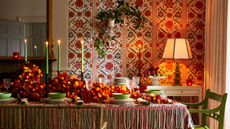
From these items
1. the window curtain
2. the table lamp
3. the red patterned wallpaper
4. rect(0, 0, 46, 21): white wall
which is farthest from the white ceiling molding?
the window curtain

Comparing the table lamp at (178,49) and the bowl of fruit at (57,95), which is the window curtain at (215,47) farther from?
the bowl of fruit at (57,95)

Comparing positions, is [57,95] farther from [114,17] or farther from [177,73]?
[177,73]

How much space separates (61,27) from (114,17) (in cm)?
89

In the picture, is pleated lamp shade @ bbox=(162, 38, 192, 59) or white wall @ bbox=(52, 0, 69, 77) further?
white wall @ bbox=(52, 0, 69, 77)

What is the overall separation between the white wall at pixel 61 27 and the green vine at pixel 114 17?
50 cm

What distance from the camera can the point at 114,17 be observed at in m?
3.76

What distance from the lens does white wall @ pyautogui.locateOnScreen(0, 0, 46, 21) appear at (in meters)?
3.75

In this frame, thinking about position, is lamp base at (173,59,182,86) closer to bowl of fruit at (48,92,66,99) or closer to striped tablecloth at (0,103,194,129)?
striped tablecloth at (0,103,194,129)

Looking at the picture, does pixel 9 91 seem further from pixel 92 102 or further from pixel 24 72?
pixel 92 102

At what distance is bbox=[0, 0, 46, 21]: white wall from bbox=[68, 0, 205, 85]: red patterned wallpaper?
0.55m

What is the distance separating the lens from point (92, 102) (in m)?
2.03

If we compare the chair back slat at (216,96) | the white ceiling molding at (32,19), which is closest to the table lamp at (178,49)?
the chair back slat at (216,96)

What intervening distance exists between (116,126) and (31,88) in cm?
81

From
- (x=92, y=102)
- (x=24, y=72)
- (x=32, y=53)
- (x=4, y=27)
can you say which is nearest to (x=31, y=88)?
(x=24, y=72)
